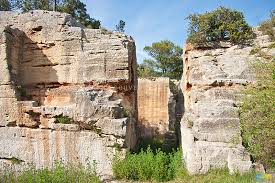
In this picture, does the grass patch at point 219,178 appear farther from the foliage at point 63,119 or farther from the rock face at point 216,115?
the foliage at point 63,119

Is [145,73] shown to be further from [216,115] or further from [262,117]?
[262,117]

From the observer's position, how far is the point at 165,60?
31.4 metres

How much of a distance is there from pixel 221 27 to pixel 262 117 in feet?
23.4

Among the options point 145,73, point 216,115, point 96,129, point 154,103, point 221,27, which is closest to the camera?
point 216,115

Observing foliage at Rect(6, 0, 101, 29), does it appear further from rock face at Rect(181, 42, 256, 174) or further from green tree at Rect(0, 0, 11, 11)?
rock face at Rect(181, 42, 256, 174)

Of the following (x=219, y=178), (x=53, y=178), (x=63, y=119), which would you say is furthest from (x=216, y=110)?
(x=53, y=178)

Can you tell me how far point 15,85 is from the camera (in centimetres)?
1157

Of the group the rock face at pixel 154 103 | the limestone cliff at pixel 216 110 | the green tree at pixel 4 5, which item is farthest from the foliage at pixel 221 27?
the green tree at pixel 4 5

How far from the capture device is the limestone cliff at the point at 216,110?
879cm

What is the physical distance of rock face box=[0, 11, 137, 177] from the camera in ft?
33.8

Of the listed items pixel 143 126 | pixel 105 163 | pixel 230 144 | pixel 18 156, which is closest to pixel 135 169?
pixel 105 163

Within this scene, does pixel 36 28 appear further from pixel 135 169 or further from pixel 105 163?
pixel 135 169

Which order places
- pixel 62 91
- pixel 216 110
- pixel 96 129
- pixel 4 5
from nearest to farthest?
pixel 216 110, pixel 96 129, pixel 62 91, pixel 4 5

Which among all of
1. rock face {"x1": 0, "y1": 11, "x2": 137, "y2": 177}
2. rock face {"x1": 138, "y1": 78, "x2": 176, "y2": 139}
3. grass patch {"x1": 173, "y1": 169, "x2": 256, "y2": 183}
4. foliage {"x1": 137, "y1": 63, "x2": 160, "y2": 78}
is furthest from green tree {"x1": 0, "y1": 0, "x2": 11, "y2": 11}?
grass patch {"x1": 173, "y1": 169, "x2": 256, "y2": 183}
